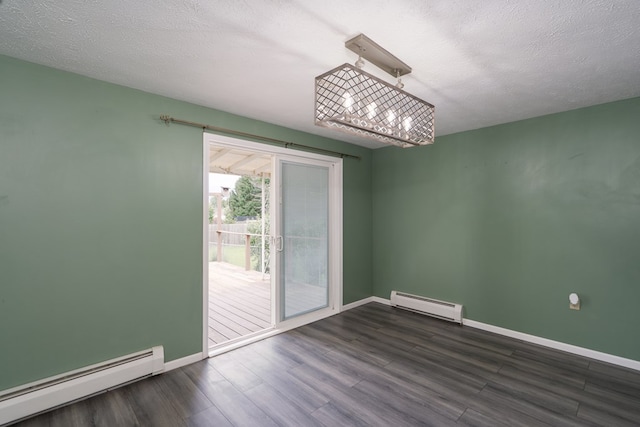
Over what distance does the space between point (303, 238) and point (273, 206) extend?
24.7 inches

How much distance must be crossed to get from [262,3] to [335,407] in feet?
8.48

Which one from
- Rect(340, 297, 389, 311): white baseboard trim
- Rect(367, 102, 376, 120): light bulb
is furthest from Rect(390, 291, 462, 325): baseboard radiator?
Rect(367, 102, 376, 120): light bulb

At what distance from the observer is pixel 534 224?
3123 millimetres

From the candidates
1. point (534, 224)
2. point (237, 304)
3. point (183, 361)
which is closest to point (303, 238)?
point (237, 304)

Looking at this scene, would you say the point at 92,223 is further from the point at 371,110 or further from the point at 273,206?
the point at 371,110

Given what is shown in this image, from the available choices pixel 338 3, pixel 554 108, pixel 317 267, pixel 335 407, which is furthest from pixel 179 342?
pixel 554 108

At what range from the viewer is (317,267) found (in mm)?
3936

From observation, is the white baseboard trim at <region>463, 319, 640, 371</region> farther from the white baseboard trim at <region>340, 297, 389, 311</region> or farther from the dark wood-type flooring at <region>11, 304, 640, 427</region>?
the white baseboard trim at <region>340, 297, 389, 311</region>

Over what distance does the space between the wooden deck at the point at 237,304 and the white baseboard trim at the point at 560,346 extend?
8.69 feet

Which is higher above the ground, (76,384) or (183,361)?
(76,384)

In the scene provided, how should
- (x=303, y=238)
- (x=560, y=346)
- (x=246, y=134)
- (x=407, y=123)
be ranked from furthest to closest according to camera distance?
(x=303, y=238) → (x=246, y=134) → (x=560, y=346) → (x=407, y=123)

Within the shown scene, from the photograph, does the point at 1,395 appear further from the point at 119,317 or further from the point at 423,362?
the point at 423,362

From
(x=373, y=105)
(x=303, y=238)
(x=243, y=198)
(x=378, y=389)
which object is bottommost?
(x=378, y=389)

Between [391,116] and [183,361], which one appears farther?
[183,361]
